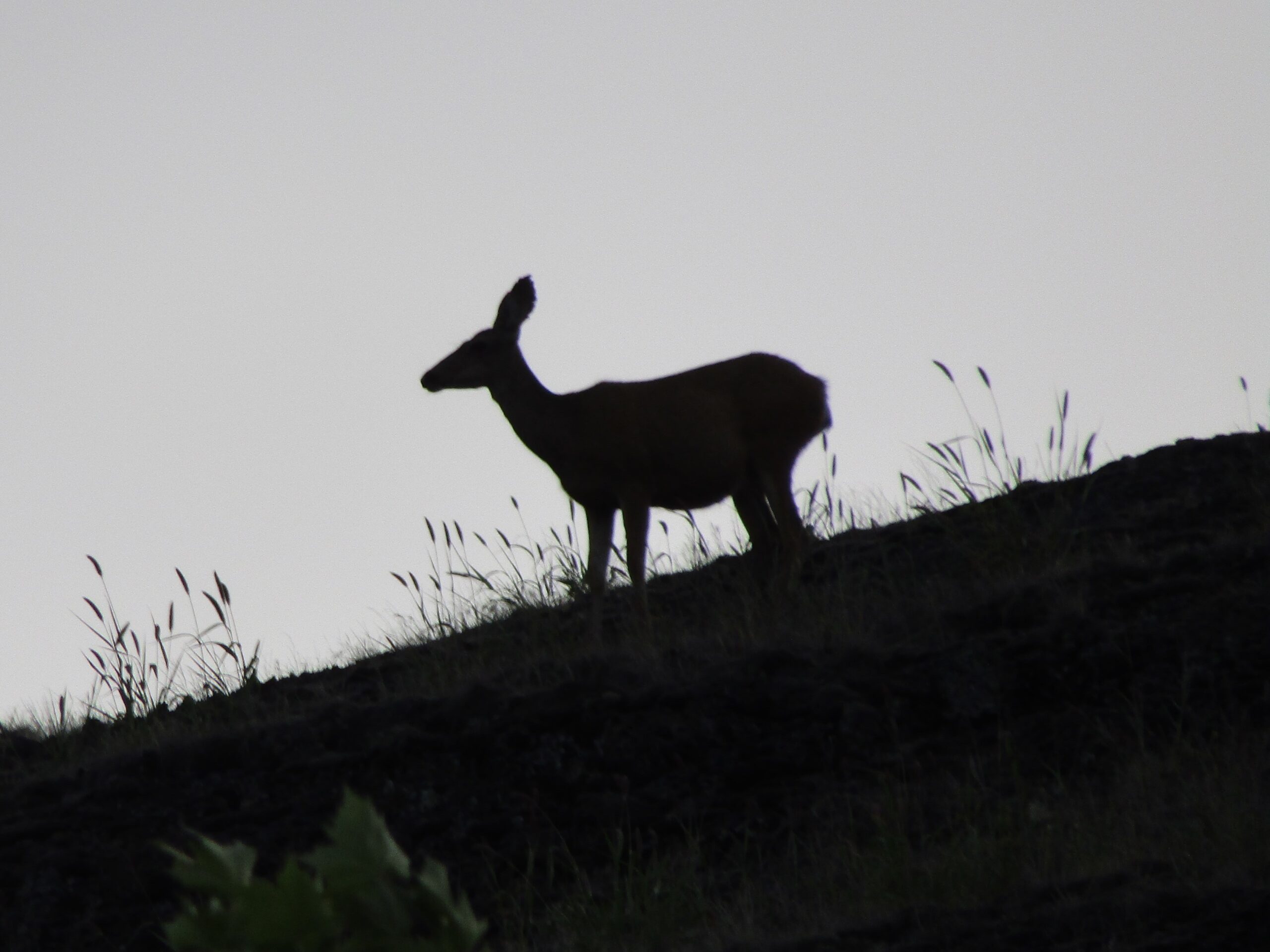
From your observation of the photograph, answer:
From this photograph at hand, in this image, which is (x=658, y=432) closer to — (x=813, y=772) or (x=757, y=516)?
(x=757, y=516)

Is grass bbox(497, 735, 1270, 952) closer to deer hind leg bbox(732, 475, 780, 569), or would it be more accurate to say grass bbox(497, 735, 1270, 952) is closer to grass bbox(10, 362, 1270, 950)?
grass bbox(10, 362, 1270, 950)

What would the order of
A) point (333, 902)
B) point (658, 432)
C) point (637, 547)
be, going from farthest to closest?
point (658, 432) < point (637, 547) < point (333, 902)

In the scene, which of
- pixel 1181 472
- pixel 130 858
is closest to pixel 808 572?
pixel 1181 472

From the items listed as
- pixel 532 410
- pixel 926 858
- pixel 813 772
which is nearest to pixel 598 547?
pixel 532 410

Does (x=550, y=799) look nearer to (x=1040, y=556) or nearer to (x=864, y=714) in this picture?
(x=864, y=714)

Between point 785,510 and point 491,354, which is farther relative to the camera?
point 491,354

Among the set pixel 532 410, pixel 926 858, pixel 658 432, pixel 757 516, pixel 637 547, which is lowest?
pixel 926 858

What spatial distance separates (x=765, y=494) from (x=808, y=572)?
0.85 metres

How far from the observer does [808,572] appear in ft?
30.1

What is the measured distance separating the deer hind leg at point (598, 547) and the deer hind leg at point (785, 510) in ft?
3.34

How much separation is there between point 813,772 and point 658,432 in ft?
13.3

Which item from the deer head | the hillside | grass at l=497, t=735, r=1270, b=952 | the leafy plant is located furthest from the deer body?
the leafy plant

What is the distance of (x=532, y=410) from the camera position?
9.84 meters

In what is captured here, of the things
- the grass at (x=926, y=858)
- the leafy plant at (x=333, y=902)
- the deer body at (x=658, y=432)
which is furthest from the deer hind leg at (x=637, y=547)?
the leafy plant at (x=333, y=902)
